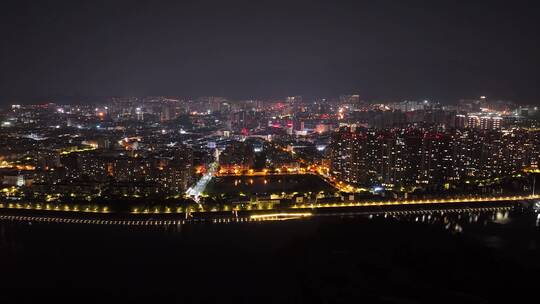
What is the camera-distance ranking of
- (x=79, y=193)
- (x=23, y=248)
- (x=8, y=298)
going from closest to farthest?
1. (x=8, y=298)
2. (x=23, y=248)
3. (x=79, y=193)

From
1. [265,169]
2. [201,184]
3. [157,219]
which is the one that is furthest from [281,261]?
[265,169]

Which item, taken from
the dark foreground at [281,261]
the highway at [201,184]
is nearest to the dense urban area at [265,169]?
the highway at [201,184]

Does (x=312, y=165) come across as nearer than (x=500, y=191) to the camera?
No

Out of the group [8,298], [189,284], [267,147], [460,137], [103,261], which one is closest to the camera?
[8,298]

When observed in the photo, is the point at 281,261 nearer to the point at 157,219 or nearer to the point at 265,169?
the point at 157,219

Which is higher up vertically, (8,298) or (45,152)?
(45,152)

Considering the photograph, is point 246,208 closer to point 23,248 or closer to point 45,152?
point 23,248

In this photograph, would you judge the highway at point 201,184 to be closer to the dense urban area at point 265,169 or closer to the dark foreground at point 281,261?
the dense urban area at point 265,169

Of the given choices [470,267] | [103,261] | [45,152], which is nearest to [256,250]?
[103,261]

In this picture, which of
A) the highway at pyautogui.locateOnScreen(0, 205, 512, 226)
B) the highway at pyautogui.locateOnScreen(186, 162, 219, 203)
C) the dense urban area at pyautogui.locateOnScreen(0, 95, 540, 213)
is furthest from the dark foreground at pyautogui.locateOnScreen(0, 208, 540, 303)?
the highway at pyautogui.locateOnScreen(186, 162, 219, 203)
